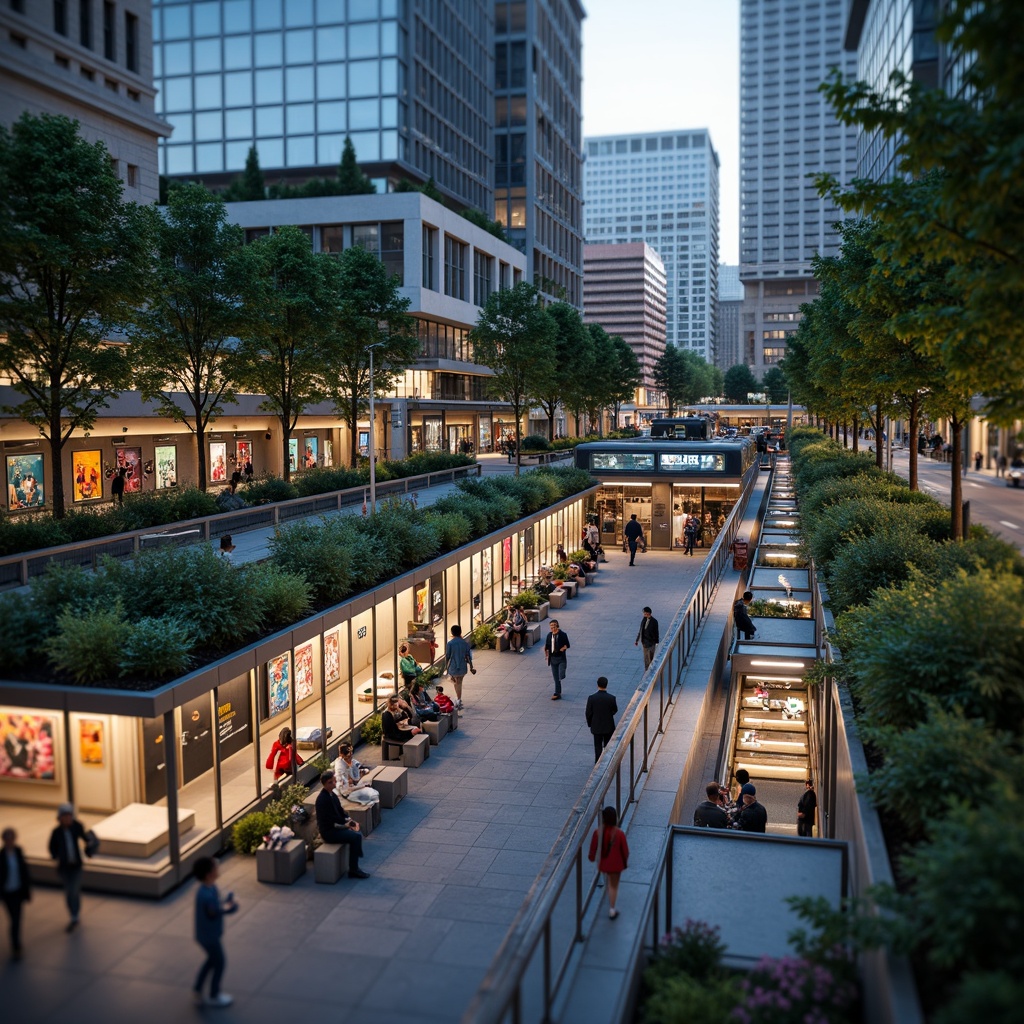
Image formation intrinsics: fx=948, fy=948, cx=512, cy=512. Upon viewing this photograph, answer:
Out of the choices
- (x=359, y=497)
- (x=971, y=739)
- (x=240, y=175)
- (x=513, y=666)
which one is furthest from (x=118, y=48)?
(x=971, y=739)

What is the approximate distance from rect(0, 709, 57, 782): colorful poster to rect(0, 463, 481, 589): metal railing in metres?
3.51

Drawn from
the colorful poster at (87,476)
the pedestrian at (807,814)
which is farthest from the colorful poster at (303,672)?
the colorful poster at (87,476)

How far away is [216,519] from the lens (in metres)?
25.8

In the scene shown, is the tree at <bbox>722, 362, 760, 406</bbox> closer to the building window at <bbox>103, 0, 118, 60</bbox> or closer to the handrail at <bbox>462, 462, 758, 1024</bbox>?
the building window at <bbox>103, 0, 118, 60</bbox>

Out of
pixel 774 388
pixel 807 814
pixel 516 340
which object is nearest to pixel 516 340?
pixel 516 340

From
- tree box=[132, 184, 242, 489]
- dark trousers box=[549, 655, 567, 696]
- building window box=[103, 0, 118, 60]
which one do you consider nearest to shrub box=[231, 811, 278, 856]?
dark trousers box=[549, 655, 567, 696]

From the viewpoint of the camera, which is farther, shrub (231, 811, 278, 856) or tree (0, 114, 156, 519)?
tree (0, 114, 156, 519)

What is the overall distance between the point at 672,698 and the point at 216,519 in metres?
14.4

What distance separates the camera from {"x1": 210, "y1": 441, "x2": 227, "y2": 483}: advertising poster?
48188mm

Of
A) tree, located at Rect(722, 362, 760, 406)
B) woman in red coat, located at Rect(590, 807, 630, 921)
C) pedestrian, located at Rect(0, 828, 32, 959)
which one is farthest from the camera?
tree, located at Rect(722, 362, 760, 406)

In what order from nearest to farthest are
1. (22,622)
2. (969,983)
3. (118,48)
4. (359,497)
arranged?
(969,983)
(22,622)
(359,497)
(118,48)

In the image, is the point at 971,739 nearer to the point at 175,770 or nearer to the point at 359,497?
the point at 175,770

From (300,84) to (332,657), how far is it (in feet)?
237

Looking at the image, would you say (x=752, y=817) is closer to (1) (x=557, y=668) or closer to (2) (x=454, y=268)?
(1) (x=557, y=668)
